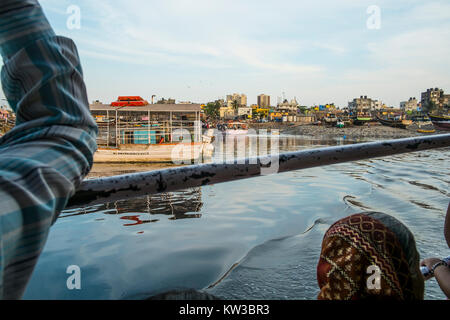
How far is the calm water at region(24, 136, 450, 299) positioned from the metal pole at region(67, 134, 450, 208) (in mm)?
2673

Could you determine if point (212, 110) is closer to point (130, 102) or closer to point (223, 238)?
point (130, 102)

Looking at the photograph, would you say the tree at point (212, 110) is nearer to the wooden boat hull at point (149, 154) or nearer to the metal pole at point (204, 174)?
the wooden boat hull at point (149, 154)

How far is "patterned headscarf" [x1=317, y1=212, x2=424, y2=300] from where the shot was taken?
1.09 m

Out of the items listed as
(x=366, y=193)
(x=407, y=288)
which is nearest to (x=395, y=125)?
(x=366, y=193)

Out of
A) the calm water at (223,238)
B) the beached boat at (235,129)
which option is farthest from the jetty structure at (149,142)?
the beached boat at (235,129)

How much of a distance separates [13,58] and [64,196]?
28cm

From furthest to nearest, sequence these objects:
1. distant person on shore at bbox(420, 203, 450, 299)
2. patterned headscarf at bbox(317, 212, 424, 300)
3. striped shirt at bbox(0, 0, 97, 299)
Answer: distant person on shore at bbox(420, 203, 450, 299) → patterned headscarf at bbox(317, 212, 424, 300) → striped shirt at bbox(0, 0, 97, 299)

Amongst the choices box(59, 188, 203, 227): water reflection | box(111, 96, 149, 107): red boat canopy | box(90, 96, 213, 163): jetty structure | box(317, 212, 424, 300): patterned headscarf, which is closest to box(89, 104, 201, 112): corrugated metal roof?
box(90, 96, 213, 163): jetty structure

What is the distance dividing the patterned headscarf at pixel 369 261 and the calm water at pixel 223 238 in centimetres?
261

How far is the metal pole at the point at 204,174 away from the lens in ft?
3.11

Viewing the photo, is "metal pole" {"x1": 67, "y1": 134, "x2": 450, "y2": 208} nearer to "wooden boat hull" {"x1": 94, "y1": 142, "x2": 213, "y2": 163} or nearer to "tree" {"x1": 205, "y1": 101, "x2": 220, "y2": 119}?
"wooden boat hull" {"x1": 94, "y1": 142, "x2": 213, "y2": 163}

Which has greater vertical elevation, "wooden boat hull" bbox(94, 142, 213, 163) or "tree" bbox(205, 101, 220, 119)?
"tree" bbox(205, 101, 220, 119)

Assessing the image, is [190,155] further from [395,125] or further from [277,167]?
[395,125]

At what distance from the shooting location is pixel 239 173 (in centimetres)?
111
